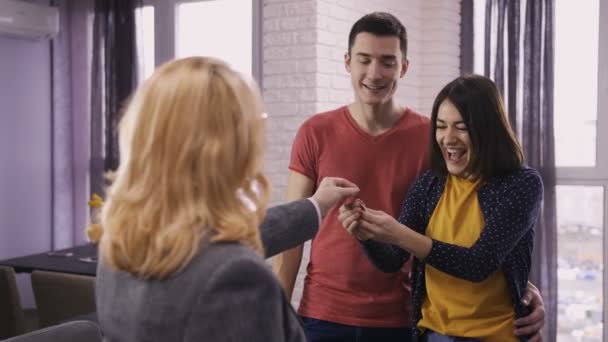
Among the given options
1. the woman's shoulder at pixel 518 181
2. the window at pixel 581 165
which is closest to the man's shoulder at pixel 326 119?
the woman's shoulder at pixel 518 181

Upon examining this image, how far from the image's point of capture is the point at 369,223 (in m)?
1.59

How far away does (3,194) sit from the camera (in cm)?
500

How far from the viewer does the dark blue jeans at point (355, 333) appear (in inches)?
71.3

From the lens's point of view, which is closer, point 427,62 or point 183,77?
point 183,77

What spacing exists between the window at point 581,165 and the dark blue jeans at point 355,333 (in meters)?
2.73

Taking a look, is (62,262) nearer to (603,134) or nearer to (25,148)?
(25,148)

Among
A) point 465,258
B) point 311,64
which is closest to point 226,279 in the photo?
point 465,258

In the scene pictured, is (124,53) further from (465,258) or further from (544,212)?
(465,258)

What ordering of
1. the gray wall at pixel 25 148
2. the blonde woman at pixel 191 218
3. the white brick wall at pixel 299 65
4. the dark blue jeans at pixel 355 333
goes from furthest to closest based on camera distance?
the gray wall at pixel 25 148 → the white brick wall at pixel 299 65 → the dark blue jeans at pixel 355 333 → the blonde woman at pixel 191 218

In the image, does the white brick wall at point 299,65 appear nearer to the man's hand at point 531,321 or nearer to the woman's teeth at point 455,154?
the woman's teeth at point 455,154

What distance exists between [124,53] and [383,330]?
3893 mm

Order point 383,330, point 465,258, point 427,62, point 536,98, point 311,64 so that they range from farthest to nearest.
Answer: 1. point 427,62
2. point 536,98
3. point 311,64
4. point 383,330
5. point 465,258

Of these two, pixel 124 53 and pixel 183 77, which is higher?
pixel 124 53

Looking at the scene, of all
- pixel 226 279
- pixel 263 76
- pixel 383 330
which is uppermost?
pixel 263 76
